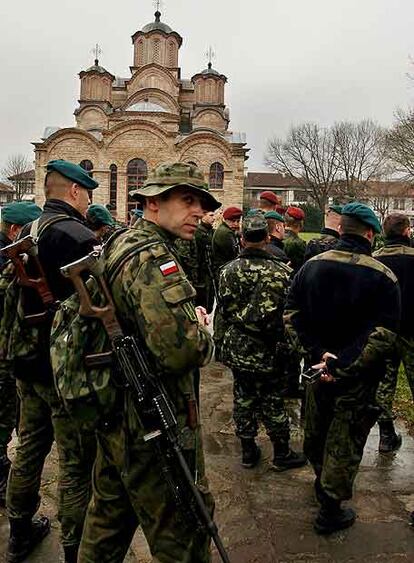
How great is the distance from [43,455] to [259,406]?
192 cm

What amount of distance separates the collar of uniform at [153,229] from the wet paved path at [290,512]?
202 cm

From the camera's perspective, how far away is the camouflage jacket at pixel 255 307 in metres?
4.11

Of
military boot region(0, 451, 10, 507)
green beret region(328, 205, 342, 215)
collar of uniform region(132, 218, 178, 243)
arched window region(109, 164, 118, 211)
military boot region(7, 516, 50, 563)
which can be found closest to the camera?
collar of uniform region(132, 218, 178, 243)

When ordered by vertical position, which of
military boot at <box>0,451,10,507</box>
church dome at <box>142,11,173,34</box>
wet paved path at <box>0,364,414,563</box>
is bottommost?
wet paved path at <box>0,364,414,563</box>

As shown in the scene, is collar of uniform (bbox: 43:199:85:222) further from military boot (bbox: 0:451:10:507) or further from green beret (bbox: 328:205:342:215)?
green beret (bbox: 328:205:342:215)

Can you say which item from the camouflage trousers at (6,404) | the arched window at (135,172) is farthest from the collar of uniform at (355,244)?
the arched window at (135,172)

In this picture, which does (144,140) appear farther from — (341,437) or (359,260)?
(341,437)

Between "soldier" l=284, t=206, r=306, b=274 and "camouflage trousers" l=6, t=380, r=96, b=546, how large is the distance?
4063mm

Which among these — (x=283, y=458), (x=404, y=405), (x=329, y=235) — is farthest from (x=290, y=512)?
(x=329, y=235)

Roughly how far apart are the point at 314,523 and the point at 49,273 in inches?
94.3

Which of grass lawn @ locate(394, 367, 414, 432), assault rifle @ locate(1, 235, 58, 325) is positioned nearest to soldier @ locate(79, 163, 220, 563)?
assault rifle @ locate(1, 235, 58, 325)

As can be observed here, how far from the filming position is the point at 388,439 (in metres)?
4.59

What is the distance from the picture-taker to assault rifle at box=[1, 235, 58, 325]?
2803mm

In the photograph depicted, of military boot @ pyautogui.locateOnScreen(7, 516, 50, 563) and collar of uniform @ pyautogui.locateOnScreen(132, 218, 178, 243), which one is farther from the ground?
collar of uniform @ pyautogui.locateOnScreen(132, 218, 178, 243)
